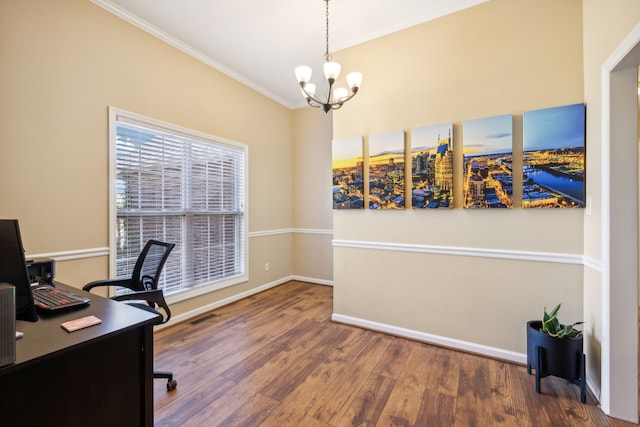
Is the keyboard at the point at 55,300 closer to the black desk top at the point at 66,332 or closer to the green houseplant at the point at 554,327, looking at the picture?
the black desk top at the point at 66,332

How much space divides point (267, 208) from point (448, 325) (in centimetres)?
A: 291

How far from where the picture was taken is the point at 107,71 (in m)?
A: 2.46

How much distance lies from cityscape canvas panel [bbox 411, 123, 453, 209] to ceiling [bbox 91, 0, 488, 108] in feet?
3.05

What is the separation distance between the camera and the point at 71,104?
2.24 metres

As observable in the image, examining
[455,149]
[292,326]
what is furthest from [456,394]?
[455,149]

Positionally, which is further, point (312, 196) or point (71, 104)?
point (312, 196)

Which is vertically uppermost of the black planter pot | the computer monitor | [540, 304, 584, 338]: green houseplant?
the computer monitor

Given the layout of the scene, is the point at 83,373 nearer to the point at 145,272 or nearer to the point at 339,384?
the point at 145,272

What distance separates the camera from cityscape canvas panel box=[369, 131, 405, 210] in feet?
8.90

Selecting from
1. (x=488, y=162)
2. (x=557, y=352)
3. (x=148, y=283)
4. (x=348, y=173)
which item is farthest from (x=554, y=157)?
(x=148, y=283)

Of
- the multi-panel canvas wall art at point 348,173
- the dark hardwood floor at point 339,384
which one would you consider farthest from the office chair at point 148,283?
the multi-panel canvas wall art at point 348,173

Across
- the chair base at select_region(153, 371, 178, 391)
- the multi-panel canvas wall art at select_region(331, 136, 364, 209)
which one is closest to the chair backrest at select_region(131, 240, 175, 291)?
the chair base at select_region(153, 371, 178, 391)

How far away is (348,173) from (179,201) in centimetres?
193

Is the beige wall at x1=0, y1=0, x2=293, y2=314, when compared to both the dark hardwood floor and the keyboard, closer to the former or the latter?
the keyboard
